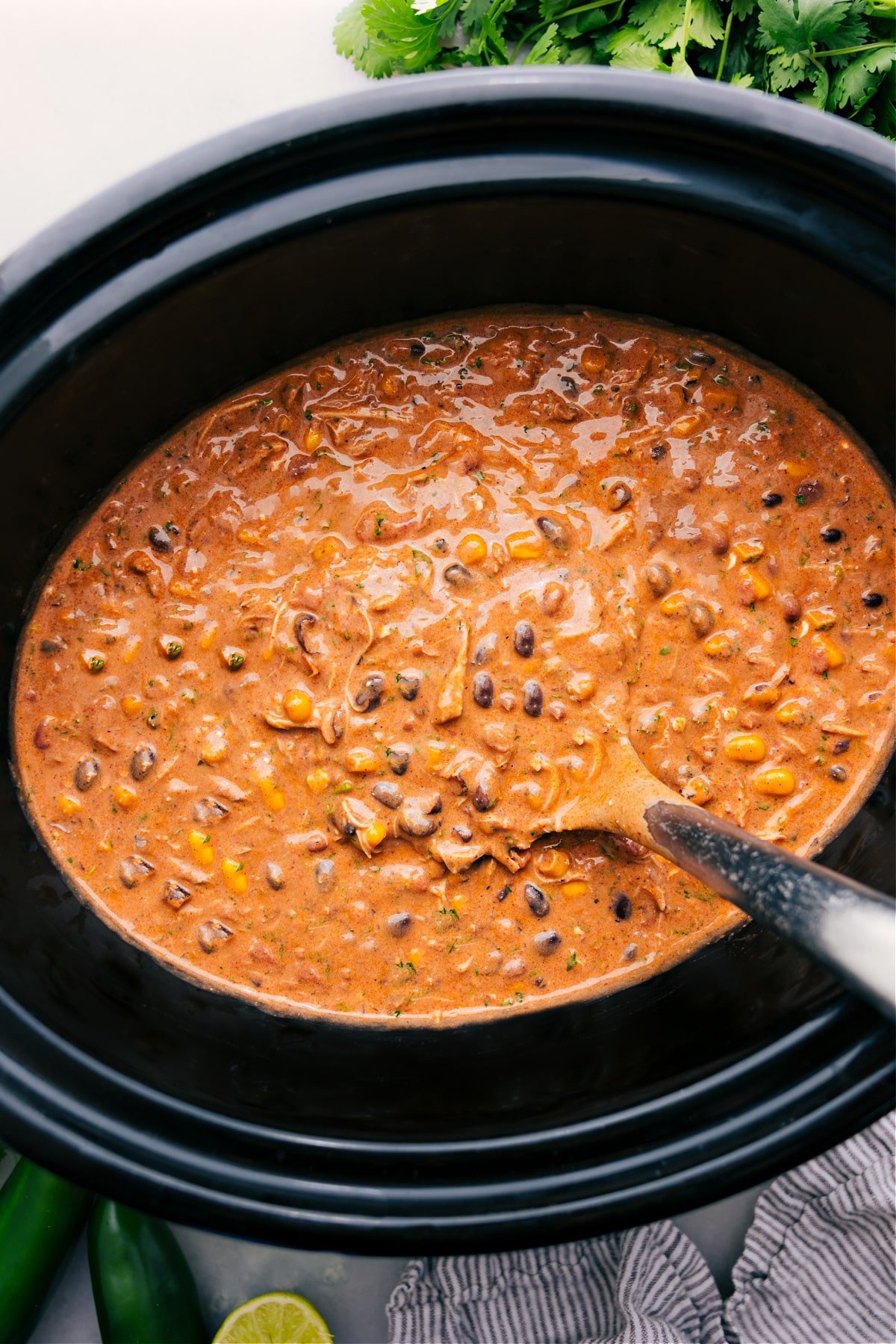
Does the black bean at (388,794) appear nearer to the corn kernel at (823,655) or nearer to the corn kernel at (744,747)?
the corn kernel at (744,747)

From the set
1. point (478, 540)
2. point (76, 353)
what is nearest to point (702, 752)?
point (478, 540)

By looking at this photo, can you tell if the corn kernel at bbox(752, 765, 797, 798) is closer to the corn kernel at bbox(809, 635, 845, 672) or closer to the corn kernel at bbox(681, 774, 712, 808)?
the corn kernel at bbox(681, 774, 712, 808)

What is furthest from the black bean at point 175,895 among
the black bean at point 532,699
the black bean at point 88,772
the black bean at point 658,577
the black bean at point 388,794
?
the black bean at point 658,577

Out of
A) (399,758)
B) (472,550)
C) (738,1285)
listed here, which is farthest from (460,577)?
(738,1285)

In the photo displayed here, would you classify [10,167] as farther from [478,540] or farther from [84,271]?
[478,540]

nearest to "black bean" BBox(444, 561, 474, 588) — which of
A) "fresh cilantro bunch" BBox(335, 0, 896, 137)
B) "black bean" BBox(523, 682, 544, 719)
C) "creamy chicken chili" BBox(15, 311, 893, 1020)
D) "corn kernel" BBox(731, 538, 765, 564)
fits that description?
"creamy chicken chili" BBox(15, 311, 893, 1020)

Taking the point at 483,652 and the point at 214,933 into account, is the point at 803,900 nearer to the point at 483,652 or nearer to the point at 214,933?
the point at 483,652
